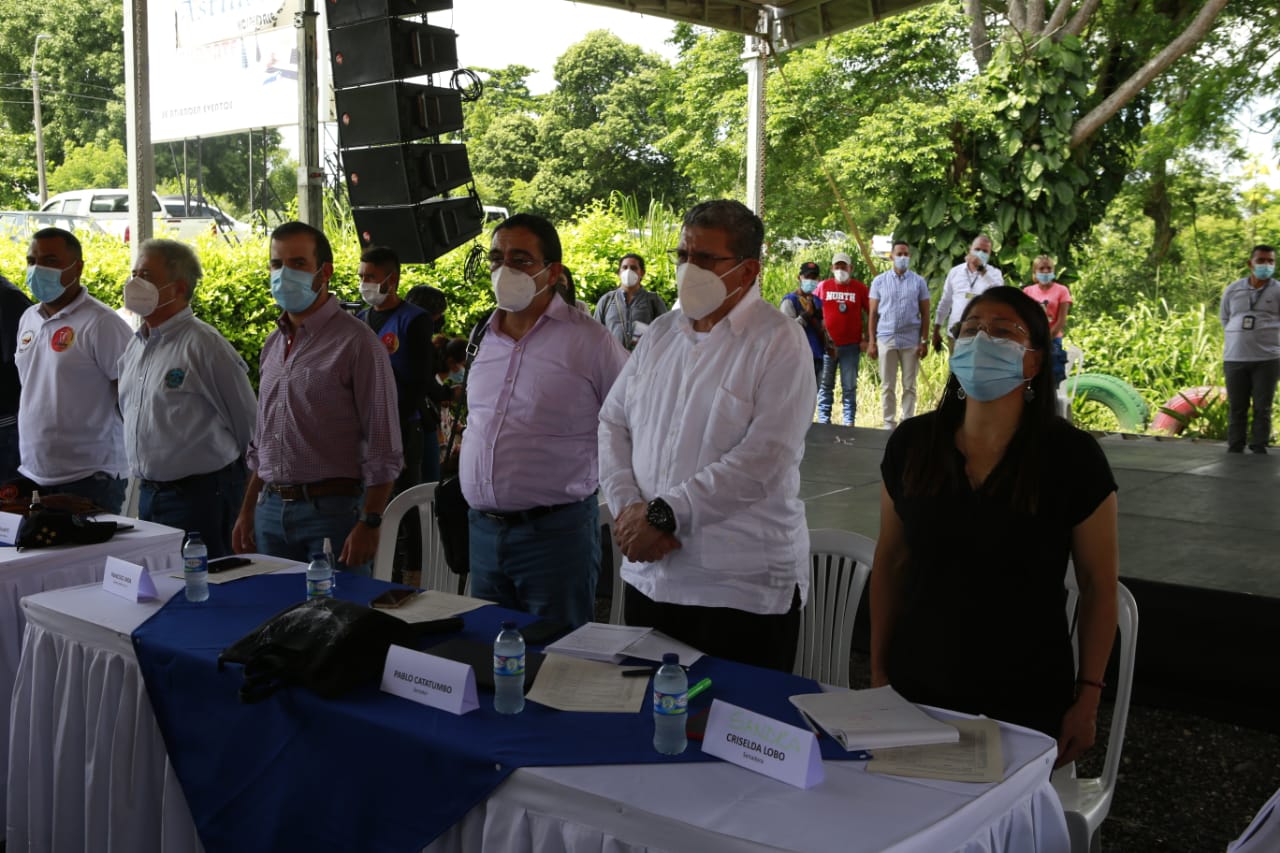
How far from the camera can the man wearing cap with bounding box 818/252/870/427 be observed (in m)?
9.80

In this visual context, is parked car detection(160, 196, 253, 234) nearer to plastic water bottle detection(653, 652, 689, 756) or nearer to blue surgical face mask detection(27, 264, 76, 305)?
blue surgical face mask detection(27, 264, 76, 305)

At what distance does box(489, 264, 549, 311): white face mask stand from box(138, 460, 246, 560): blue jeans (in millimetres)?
1196

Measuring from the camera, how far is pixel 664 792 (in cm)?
154

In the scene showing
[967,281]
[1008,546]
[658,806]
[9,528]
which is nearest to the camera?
[658,806]

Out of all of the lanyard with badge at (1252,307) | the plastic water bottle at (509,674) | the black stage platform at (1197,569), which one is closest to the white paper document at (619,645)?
the plastic water bottle at (509,674)

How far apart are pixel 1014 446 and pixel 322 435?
1.87m

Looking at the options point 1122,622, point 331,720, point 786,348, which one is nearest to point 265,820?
point 331,720

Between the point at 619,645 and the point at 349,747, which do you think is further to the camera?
the point at 619,645

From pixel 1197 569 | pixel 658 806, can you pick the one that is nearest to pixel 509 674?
pixel 658 806

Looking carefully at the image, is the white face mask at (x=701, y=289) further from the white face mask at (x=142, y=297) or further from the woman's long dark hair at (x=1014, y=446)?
the white face mask at (x=142, y=297)

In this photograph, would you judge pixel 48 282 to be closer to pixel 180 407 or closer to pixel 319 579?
pixel 180 407

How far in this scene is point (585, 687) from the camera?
76.2 inches

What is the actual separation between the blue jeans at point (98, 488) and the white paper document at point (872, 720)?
286cm

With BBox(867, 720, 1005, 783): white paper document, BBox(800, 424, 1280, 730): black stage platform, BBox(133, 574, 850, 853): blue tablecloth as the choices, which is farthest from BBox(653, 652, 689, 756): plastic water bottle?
BBox(800, 424, 1280, 730): black stage platform
